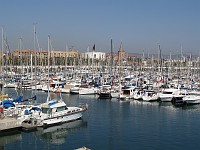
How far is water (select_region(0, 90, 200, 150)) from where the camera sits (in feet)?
80.2

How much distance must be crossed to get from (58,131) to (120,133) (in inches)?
222

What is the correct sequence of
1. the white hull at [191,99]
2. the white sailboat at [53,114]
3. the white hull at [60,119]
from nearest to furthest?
1. the white sailboat at [53,114]
2. the white hull at [60,119]
3. the white hull at [191,99]

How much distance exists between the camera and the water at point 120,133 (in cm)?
2444

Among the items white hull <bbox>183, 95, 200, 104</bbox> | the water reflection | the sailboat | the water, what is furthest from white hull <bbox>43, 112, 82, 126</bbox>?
white hull <bbox>183, 95, 200, 104</bbox>

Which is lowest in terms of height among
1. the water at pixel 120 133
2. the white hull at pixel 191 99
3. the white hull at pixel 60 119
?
the water at pixel 120 133

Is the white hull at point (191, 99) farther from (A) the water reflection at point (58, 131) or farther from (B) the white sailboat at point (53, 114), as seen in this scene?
(B) the white sailboat at point (53, 114)

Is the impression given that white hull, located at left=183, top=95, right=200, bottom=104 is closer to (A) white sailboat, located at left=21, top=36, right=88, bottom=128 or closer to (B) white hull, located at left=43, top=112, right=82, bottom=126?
(B) white hull, located at left=43, top=112, right=82, bottom=126

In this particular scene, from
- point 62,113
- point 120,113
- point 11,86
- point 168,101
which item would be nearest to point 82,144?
point 62,113

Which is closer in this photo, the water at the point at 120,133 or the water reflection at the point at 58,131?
the water at the point at 120,133

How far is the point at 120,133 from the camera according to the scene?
92.7 feet

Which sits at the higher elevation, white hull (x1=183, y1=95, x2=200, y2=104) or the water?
white hull (x1=183, y1=95, x2=200, y2=104)

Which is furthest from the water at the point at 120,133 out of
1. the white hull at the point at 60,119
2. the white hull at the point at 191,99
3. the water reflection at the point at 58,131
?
the white hull at the point at 191,99

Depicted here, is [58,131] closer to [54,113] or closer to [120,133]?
[54,113]

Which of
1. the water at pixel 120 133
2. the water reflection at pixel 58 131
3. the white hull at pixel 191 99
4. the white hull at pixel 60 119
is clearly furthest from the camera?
the white hull at pixel 191 99
